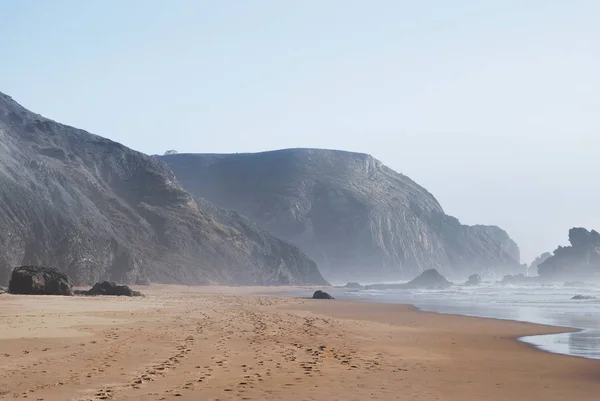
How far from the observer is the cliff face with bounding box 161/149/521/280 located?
423 ft

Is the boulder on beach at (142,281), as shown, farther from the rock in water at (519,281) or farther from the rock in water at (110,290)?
the rock in water at (519,281)

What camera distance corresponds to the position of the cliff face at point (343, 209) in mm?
129000

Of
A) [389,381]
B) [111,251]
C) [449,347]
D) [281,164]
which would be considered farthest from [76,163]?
[281,164]

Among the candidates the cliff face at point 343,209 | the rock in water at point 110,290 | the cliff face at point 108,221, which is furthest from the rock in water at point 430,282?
the rock in water at point 110,290

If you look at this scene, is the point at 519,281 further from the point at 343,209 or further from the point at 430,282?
the point at 343,209

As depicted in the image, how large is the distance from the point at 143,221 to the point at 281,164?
82101mm

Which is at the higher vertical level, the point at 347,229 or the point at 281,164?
the point at 281,164

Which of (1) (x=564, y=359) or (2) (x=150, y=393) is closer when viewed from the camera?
(2) (x=150, y=393)

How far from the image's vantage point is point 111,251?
182 feet

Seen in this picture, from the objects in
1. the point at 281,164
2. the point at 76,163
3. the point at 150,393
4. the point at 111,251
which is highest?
the point at 281,164

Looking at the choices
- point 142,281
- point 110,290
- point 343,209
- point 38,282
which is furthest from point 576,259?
point 38,282

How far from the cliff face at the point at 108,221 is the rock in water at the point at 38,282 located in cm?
1310

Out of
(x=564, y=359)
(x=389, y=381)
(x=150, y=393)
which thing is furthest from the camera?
(x=564, y=359)

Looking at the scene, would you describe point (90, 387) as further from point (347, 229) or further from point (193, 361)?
point (347, 229)
